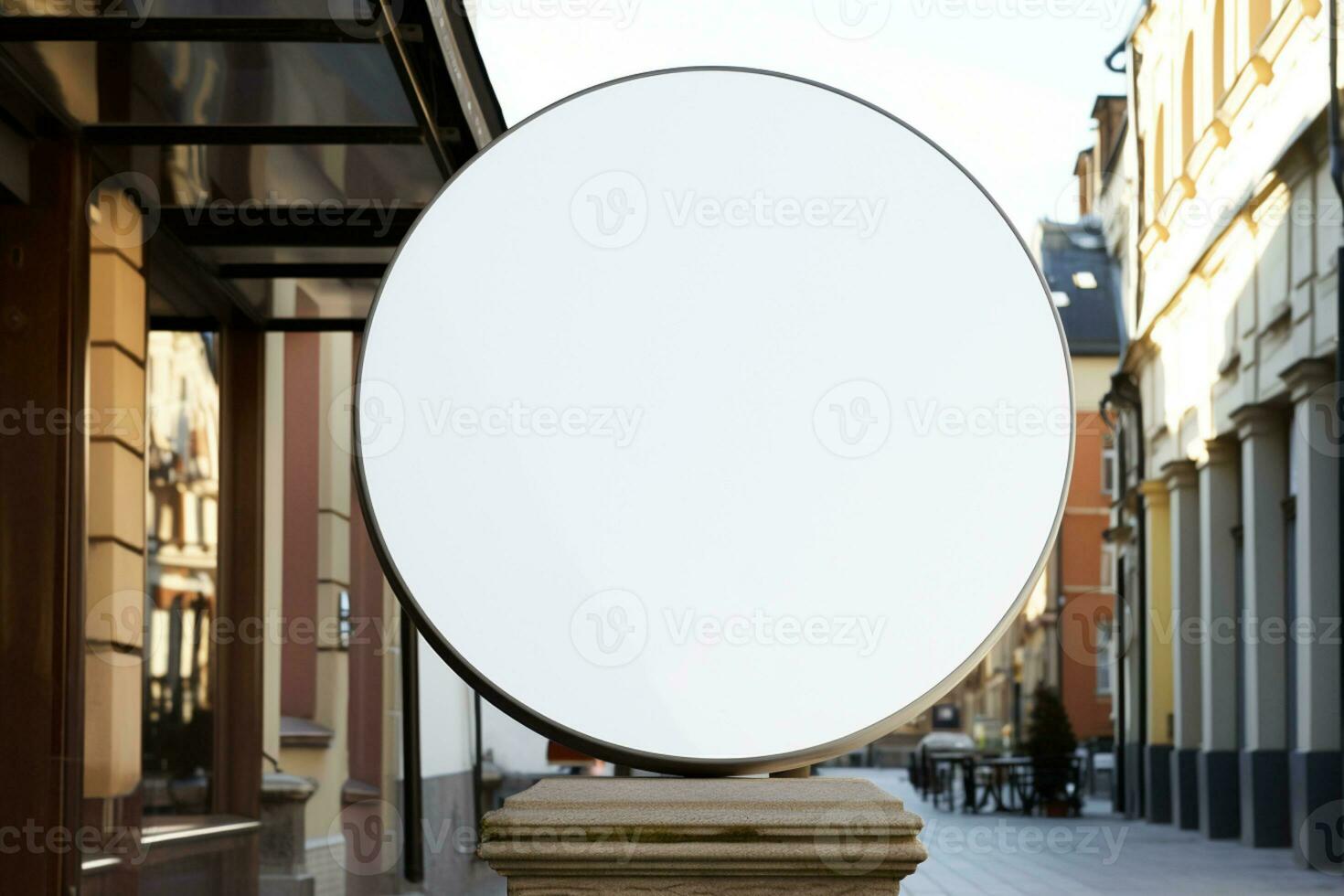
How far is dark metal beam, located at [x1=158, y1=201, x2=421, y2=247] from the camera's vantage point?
6.98m

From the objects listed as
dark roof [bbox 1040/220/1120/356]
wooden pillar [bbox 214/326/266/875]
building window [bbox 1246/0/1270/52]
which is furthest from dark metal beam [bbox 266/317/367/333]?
dark roof [bbox 1040/220/1120/356]

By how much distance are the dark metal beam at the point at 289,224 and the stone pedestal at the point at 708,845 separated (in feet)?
16.6

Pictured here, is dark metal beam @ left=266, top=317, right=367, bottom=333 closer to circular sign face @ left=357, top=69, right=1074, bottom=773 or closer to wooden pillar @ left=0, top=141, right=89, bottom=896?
wooden pillar @ left=0, top=141, right=89, bottom=896

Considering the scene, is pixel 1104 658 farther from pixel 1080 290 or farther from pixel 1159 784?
pixel 1159 784

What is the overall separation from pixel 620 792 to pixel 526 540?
14.3 inches

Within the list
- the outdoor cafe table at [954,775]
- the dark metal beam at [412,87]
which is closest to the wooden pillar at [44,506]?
the dark metal beam at [412,87]

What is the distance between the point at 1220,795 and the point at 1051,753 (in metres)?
4.32

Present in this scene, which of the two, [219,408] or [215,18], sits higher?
[215,18]

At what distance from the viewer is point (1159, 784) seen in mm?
21812

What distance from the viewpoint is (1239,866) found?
13781 millimetres

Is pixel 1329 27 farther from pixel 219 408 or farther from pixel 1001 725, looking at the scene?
pixel 1001 725

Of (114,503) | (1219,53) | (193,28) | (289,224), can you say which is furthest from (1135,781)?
(193,28)

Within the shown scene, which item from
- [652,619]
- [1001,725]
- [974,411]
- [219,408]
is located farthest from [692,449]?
[1001,725]

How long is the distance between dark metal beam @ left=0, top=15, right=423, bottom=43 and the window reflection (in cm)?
317
